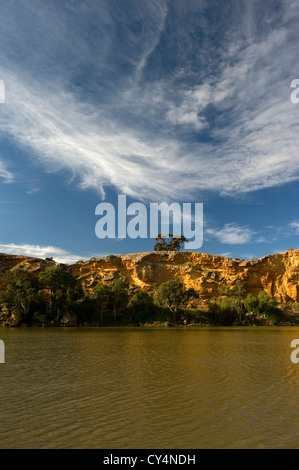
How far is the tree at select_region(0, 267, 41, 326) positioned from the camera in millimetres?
66000

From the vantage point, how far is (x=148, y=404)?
11.0 metres

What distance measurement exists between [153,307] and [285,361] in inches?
2323

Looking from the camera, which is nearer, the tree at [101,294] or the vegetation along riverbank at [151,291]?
the vegetation along riverbank at [151,291]

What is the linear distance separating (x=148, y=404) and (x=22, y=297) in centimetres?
6123

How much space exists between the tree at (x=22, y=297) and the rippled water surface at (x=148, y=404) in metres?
50.2

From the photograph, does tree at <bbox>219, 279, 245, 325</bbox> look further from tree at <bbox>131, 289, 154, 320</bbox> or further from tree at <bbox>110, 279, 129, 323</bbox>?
tree at <bbox>110, 279, 129, 323</bbox>

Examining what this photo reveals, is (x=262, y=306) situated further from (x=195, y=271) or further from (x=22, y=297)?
(x=22, y=297)

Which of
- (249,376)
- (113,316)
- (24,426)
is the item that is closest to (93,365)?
(249,376)

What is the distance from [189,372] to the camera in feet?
54.1

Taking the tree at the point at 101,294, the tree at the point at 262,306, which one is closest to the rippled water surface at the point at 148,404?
the tree at the point at 101,294

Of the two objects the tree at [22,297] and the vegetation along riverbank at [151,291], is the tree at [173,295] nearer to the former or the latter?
the vegetation along riverbank at [151,291]

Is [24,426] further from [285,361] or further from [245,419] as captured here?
[285,361]

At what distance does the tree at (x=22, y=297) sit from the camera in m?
66.0
